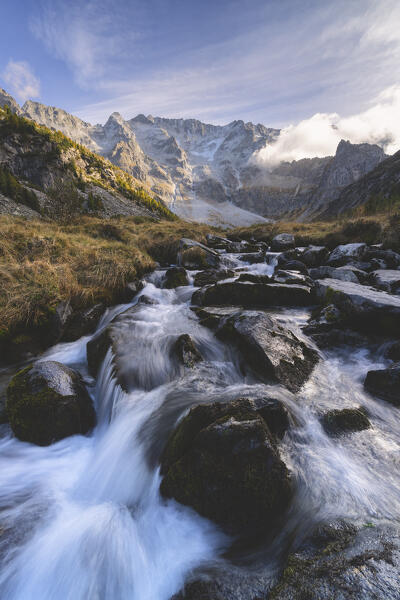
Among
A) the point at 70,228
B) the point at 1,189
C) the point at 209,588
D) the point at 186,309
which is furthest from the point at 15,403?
the point at 1,189

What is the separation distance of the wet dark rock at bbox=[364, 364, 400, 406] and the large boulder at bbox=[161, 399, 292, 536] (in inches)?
107

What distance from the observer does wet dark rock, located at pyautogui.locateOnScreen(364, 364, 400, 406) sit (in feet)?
13.1

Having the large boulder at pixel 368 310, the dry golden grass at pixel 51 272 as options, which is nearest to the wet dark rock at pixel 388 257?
the large boulder at pixel 368 310

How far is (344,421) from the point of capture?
11.3ft

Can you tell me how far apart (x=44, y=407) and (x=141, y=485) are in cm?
189

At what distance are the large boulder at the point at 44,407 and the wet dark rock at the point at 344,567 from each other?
334cm

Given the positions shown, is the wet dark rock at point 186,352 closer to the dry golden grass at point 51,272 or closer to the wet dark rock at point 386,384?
the wet dark rock at point 386,384

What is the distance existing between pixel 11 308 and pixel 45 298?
0.75m

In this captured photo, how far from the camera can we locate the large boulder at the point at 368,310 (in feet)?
17.7

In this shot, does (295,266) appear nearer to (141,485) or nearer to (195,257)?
(195,257)

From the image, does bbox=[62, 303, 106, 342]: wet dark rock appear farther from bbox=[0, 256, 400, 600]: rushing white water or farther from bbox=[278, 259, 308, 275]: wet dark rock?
bbox=[278, 259, 308, 275]: wet dark rock

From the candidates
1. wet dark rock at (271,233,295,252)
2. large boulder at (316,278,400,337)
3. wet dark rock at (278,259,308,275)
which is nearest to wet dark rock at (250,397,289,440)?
large boulder at (316,278,400,337)

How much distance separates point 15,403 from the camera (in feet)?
12.2

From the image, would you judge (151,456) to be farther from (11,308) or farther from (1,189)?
(1,189)
